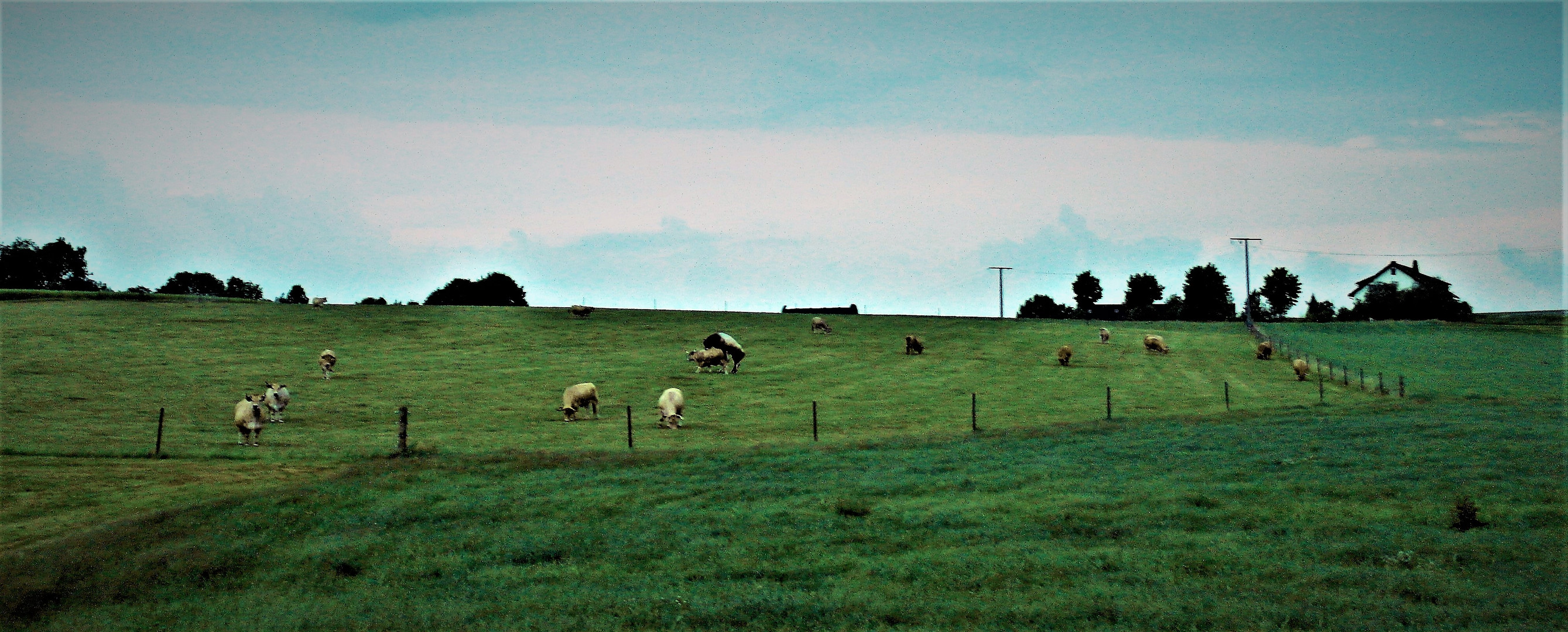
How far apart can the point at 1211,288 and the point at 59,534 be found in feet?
555

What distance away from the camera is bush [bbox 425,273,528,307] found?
14425 centimetres

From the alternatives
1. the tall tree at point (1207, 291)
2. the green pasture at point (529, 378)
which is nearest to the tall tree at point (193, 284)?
the green pasture at point (529, 378)

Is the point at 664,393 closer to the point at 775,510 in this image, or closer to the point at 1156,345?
the point at 775,510

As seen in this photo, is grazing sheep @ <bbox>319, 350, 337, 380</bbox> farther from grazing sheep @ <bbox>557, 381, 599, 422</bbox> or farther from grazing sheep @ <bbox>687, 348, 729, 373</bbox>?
grazing sheep @ <bbox>687, 348, 729, 373</bbox>

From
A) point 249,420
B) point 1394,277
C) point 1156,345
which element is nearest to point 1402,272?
point 1394,277

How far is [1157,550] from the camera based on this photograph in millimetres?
18547

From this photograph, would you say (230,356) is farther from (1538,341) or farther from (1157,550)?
(1538,341)

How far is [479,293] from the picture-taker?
5714 inches

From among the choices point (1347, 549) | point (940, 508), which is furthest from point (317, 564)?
point (1347, 549)

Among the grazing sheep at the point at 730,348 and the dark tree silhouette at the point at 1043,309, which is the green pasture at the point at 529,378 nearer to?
the grazing sheep at the point at 730,348

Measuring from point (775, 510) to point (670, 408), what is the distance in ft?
57.3

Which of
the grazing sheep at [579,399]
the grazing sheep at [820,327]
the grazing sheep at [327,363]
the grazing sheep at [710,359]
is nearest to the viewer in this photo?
the grazing sheep at [579,399]

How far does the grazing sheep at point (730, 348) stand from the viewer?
57.7 metres

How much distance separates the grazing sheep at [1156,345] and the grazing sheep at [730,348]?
98.8ft
